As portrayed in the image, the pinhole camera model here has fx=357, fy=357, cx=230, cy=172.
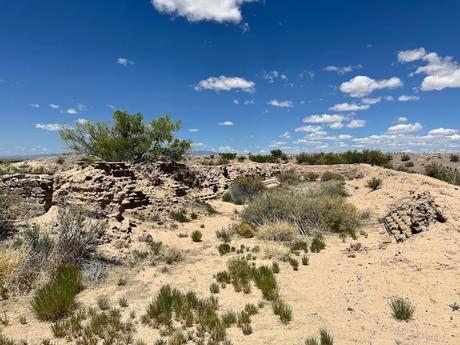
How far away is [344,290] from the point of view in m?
7.25

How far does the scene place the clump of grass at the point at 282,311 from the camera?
19.6 feet

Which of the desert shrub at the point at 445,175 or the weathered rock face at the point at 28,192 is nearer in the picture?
the weathered rock face at the point at 28,192

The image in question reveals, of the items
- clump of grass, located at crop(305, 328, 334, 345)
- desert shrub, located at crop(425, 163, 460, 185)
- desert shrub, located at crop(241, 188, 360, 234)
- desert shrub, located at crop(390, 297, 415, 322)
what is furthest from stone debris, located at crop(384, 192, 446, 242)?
desert shrub, located at crop(425, 163, 460, 185)

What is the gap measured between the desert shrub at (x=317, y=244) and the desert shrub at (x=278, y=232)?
2.55 feet

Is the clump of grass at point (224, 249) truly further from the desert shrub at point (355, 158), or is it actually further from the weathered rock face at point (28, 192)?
the desert shrub at point (355, 158)

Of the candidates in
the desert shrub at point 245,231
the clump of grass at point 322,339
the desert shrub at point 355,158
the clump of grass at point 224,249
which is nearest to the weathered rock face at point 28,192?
the clump of grass at point 224,249

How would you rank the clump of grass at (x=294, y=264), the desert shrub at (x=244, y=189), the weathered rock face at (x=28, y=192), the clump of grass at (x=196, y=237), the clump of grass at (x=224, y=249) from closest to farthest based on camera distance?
the clump of grass at (x=294, y=264) → the clump of grass at (x=224, y=249) → the weathered rock face at (x=28, y=192) → the clump of grass at (x=196, y=237) → the desert shrub at (x=244, y=189)

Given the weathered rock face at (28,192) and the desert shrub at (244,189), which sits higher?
the weathered rock face at (28,192)

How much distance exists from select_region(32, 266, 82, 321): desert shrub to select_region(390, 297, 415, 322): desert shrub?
5.61m

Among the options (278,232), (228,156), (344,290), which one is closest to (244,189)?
(278,232)

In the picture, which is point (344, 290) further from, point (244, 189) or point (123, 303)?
point (244, 189)

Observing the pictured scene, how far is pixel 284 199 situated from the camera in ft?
48.3

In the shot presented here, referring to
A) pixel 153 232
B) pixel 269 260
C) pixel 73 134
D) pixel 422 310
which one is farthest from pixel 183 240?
pixel 73 134

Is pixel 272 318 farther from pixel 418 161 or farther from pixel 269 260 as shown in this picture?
pixel 418 161
